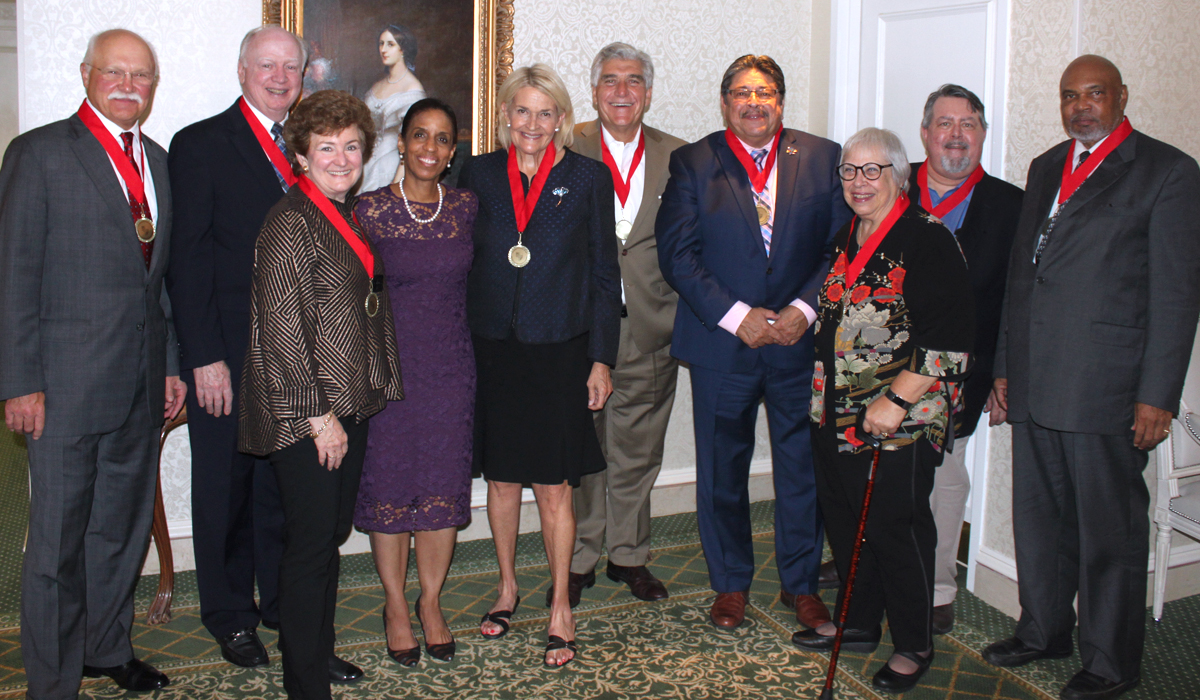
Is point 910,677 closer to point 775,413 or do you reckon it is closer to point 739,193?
point 775,413

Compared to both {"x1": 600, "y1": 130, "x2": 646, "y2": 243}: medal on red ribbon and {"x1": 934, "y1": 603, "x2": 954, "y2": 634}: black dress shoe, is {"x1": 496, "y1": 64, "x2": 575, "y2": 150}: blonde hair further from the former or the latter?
{"x1": 934, "y1": 603, "x2": 954, "y2": 634}: black dress shoe

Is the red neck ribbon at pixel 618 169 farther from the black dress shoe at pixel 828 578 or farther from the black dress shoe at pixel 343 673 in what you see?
the black dress shoe at pixel 343 673

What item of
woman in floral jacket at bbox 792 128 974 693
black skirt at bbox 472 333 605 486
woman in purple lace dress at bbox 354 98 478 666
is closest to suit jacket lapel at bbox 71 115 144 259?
woman in purple lace dress at bbox 354 98 478 666

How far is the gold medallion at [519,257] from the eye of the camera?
3.11 meters

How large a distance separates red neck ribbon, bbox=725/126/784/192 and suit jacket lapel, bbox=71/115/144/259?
2.17 metres

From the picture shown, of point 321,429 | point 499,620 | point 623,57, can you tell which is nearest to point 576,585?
point 499,620

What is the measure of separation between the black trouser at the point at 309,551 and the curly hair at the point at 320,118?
0.85 m

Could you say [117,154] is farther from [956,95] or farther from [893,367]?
[956,95]

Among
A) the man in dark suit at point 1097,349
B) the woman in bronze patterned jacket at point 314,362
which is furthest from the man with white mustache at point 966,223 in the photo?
the woman in bronze patterned jacket at point 314,362

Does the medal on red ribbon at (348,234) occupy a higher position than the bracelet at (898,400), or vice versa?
the medal on red ribbon at (348,234)

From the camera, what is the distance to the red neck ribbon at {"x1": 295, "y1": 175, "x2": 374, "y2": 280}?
8.53ft

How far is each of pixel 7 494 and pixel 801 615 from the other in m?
4.82

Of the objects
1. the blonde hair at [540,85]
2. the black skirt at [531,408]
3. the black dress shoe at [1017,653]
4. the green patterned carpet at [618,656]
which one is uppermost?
the blonde hair at [540,85]

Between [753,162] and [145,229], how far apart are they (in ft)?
7.21
